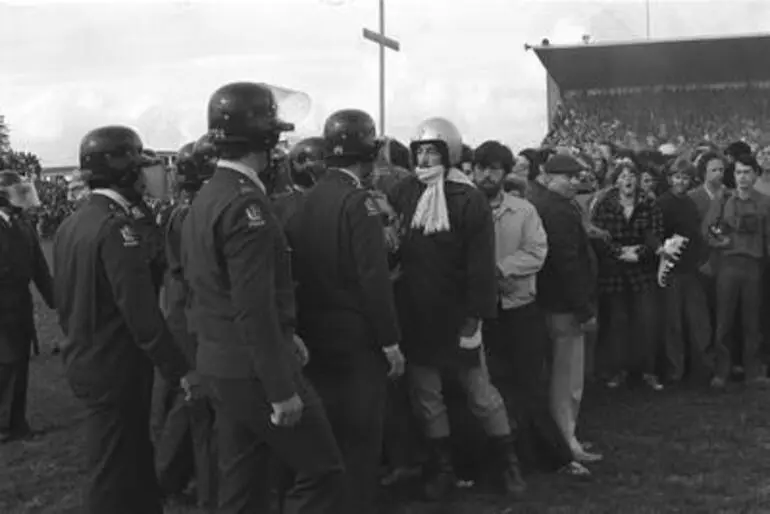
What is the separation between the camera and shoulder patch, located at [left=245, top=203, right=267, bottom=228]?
3859 millimetres

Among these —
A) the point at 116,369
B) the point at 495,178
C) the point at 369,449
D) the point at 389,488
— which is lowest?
the point at 389,488

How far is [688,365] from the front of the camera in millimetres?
9484

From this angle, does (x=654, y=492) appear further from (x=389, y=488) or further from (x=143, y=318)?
(x=143, y=318)

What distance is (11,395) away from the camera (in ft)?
27.5

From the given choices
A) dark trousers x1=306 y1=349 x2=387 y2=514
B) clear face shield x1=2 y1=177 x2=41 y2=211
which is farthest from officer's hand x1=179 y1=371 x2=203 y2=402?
clear face shield x1=2 y1=177 x2=41 y2=211

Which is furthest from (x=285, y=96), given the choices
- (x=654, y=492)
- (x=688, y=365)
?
(x=688, y=365)

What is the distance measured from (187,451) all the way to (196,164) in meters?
1.75

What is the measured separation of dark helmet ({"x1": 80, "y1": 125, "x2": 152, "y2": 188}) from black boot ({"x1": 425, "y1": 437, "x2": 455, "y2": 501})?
7.52ft

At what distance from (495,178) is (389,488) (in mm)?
1972

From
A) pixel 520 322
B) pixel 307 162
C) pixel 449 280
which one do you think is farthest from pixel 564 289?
pixel 307 162

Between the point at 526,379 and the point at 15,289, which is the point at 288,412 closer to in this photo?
the point at 526,379

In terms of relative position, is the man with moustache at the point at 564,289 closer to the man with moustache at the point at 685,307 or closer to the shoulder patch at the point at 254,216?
the man with moustache at the point at 685,307

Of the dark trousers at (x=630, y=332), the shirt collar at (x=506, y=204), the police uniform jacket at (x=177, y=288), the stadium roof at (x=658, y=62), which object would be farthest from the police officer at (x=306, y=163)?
the stadium roof at (x=658, y=62)

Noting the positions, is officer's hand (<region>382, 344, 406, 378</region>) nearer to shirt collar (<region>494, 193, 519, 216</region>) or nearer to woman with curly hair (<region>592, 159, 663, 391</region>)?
shirt collar (<region>494, 193, 519, 216</region>)
